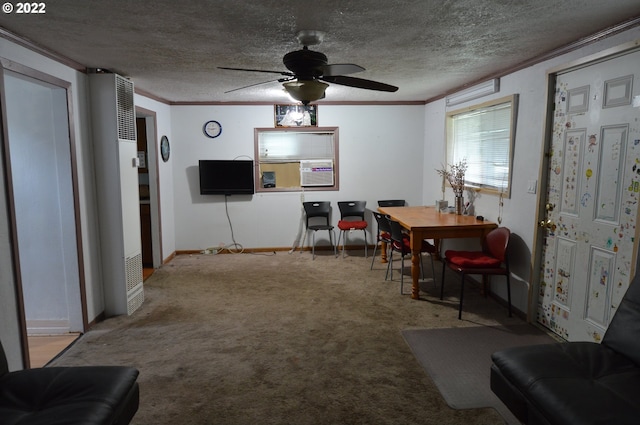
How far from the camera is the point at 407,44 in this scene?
9.78 feet

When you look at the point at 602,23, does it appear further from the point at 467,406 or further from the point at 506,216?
the point at 467,406

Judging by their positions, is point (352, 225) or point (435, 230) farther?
point (352, 225)

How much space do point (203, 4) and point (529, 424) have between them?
2.64 m

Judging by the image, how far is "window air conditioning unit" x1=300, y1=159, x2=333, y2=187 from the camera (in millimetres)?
6242

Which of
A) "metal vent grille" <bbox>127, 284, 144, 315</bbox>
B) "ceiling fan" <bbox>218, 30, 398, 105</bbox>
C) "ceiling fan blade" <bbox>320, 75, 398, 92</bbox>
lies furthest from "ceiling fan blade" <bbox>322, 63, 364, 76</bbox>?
"metal vent grille" <bbox>127, 284, 144, 315</bbox>

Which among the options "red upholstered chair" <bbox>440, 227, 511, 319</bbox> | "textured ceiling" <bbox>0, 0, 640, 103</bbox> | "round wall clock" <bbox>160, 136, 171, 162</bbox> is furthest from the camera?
"round wall clock" <bbox>160, 136, 171, 162</bbox>

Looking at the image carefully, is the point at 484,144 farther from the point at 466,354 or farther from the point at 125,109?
the point at 125,109

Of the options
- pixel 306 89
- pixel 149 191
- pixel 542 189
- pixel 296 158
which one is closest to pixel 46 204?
pixel 149 191

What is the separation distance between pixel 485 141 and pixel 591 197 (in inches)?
71.4

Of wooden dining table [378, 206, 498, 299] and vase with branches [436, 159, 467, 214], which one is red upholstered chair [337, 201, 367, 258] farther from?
wooden dining table [378, 206, 498, 299]

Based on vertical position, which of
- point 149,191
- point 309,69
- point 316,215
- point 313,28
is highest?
point 313,28

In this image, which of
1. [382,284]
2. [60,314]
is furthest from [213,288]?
[382,284]

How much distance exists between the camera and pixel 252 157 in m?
6.13

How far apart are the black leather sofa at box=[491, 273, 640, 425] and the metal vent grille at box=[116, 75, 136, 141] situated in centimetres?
360
